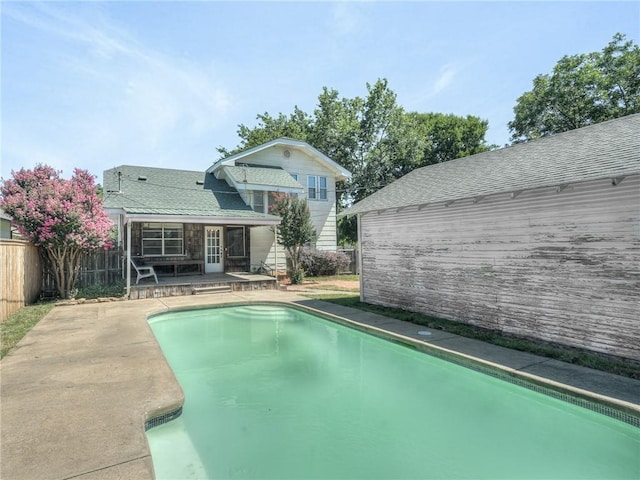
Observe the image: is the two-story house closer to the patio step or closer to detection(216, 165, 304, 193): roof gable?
detection(216, 165, 304, 193): roof gable

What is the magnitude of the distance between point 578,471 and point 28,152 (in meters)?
16.8

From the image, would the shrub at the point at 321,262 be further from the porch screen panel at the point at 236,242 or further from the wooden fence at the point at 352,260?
the porch screen panel at the point at 236,242

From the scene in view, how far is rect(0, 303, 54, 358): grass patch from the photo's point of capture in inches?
247

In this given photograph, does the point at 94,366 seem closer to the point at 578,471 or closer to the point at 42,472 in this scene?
the point at 42,472

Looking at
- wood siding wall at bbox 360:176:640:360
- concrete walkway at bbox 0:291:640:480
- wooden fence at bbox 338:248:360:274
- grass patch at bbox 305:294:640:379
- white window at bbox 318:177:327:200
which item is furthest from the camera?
wooden fence at bbox 338:248:360:274

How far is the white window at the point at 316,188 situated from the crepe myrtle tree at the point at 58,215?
10383mm

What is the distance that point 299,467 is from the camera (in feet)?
11.9

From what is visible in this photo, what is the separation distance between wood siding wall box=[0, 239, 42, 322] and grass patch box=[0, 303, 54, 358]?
16cm

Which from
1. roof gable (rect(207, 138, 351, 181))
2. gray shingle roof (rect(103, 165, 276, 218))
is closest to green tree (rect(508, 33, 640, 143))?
roof gable (rect(207, 138, 351, 181))

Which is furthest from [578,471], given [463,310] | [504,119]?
[504,119]

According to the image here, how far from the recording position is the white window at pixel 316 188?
63.7 ft

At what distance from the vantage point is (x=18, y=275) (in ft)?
29.1

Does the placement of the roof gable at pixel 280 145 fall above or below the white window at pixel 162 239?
above

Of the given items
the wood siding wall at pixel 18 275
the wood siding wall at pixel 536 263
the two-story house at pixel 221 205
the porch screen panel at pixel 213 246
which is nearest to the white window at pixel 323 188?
the two-story house at pixel 221 205
